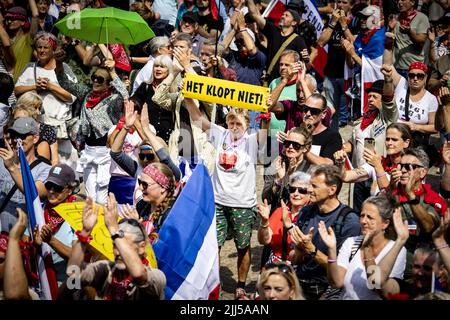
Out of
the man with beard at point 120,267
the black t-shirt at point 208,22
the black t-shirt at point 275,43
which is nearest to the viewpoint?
the man with beard at point 120,267

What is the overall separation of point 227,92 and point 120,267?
305 centimetres

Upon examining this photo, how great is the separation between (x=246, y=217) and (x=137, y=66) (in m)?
5.65

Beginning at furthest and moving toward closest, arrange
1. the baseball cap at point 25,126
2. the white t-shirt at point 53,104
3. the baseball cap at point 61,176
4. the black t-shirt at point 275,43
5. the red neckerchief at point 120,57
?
the red neckerchief at point 120,57
the black t-shirt at point 275,43
the white t-shirt at point 53,104
the baseball cap at point 25,126
the baseball cap at point 61,176

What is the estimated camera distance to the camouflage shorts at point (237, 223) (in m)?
9.46

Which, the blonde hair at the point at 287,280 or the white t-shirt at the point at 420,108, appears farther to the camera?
the white t-shirt at the point at 420,108

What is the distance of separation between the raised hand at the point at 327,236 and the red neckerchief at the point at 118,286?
1.38m

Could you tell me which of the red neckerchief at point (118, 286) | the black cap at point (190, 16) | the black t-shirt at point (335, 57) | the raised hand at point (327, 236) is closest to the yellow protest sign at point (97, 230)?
the red neckerchief at point (118, 286)

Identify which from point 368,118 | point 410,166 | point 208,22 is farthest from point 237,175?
point 208,22

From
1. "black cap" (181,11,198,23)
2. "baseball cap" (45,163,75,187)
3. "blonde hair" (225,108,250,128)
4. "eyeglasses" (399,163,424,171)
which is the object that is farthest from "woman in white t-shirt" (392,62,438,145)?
"baseball cap" (45,163,75,187)

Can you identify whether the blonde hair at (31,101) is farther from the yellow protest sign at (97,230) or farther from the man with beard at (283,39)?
the man with beard at (283,39)

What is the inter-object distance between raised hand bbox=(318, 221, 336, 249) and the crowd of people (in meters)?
0.02

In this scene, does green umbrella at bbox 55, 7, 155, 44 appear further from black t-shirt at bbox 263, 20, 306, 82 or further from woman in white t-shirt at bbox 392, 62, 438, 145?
woman in white t-shirt at bbox 392, 62, 438, 145

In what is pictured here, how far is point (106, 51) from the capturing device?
12.0m

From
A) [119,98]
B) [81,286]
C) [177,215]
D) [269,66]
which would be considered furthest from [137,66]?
[81,286]
